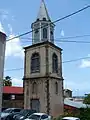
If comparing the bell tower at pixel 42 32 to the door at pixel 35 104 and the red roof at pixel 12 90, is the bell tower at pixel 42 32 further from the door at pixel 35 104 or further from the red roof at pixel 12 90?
the red roof at pixel 12 90

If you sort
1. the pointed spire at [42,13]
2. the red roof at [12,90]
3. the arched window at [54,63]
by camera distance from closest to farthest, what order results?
1. the arched window at [54,63]
2. the pointed spire at [42,13]
3. the red roof at [12,90]

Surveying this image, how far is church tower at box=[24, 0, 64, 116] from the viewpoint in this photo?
38.2m

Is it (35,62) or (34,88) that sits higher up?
(35,62)

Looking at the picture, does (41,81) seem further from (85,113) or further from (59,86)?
(85,113)

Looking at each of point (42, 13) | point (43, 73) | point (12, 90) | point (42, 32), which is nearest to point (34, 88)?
point (43, 73)

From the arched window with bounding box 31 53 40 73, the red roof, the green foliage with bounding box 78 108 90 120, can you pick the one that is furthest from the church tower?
the red roof

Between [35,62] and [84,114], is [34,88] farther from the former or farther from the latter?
[84,114]

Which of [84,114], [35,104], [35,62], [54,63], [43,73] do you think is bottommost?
[84,114]

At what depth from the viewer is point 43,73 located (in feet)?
128

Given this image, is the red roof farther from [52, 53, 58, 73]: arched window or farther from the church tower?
[52, 53, 58, 73]: arched window

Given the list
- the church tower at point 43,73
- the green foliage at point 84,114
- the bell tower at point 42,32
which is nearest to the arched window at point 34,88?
the church tower at point 43,73

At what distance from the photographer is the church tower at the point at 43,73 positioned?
Result: 38250mm

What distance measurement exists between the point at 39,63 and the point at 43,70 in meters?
1.59

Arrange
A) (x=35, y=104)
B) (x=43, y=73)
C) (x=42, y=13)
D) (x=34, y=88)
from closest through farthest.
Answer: (x=43, y=73)
(x=35, y=104)
(x=34, y=88)
(x=42, y=13)
